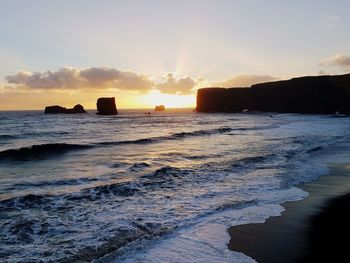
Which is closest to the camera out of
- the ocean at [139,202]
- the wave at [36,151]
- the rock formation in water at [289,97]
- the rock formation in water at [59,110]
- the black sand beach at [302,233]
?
the black sand beach at [302,233]

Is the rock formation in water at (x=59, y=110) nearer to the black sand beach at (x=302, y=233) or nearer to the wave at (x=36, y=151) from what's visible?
the wave at (x=36, y=151)

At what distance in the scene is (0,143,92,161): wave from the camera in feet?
68.4

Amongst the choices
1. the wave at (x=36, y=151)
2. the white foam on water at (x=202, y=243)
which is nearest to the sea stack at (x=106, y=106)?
the wave at (x=36, y=151)

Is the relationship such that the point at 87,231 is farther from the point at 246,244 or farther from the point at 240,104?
the point at 240,104

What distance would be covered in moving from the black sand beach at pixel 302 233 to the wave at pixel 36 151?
15.3 m

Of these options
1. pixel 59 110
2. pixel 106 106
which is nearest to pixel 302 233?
pixel 106 106

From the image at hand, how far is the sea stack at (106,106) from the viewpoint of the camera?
122 metres

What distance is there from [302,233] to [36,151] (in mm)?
19748

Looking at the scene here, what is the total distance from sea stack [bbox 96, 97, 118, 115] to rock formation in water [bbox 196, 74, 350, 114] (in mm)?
41077

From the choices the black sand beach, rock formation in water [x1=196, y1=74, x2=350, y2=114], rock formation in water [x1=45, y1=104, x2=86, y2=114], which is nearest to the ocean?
the black sand beach

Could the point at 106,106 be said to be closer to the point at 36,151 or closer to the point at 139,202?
the point at 36,151

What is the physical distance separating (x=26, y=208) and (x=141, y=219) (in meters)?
3.18

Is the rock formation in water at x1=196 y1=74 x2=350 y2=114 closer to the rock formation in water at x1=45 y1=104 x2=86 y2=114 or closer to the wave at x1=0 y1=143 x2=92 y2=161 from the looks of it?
the rock formation in water at x1=45 y1=104 x2=86 y2=114

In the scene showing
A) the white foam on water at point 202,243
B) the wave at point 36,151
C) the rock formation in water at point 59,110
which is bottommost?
the white foam on water at point 202,243
